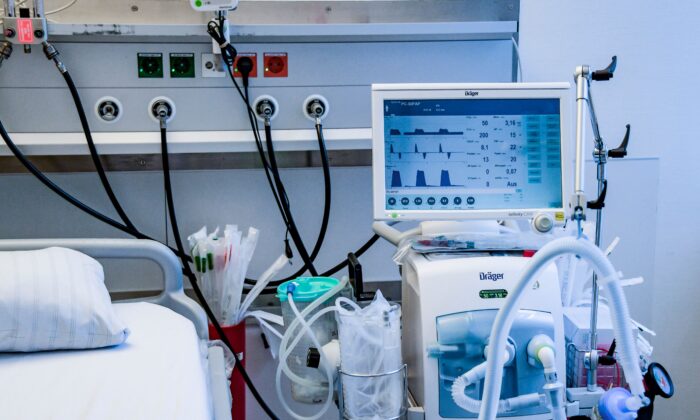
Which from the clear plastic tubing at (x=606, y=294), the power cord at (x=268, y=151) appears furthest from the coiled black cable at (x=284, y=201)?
the clear plastic tubing at (x=606, y=294)

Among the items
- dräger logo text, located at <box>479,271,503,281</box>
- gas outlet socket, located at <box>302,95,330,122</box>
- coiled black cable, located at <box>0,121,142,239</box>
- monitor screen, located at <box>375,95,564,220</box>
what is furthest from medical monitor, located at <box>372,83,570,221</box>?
coiled black cable, located at <box>0,121,142,239</box>

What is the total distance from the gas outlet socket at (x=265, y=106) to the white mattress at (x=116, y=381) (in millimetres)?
641

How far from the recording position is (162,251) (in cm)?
154

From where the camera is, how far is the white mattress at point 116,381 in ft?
3.32

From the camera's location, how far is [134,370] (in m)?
1.17

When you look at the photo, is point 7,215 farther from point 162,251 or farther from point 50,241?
point 162,251

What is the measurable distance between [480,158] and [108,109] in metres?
0.97

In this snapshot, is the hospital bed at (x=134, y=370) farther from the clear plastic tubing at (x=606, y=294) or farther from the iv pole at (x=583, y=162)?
the iv pole at (x=583, y=162)

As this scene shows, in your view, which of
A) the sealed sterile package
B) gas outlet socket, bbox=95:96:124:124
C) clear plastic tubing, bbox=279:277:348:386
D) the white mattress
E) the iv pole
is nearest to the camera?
the white mattress

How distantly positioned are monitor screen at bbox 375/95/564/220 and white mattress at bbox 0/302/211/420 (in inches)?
20.9

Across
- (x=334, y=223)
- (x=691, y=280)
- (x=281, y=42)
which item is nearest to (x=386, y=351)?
(x=334, y=223)

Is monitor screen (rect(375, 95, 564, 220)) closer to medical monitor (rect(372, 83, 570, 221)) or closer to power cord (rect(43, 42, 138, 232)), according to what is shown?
medical monitor (rect(372, 83, 570, 221))

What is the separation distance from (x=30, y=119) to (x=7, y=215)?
11.1 inches

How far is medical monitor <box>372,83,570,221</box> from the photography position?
4.69ft
